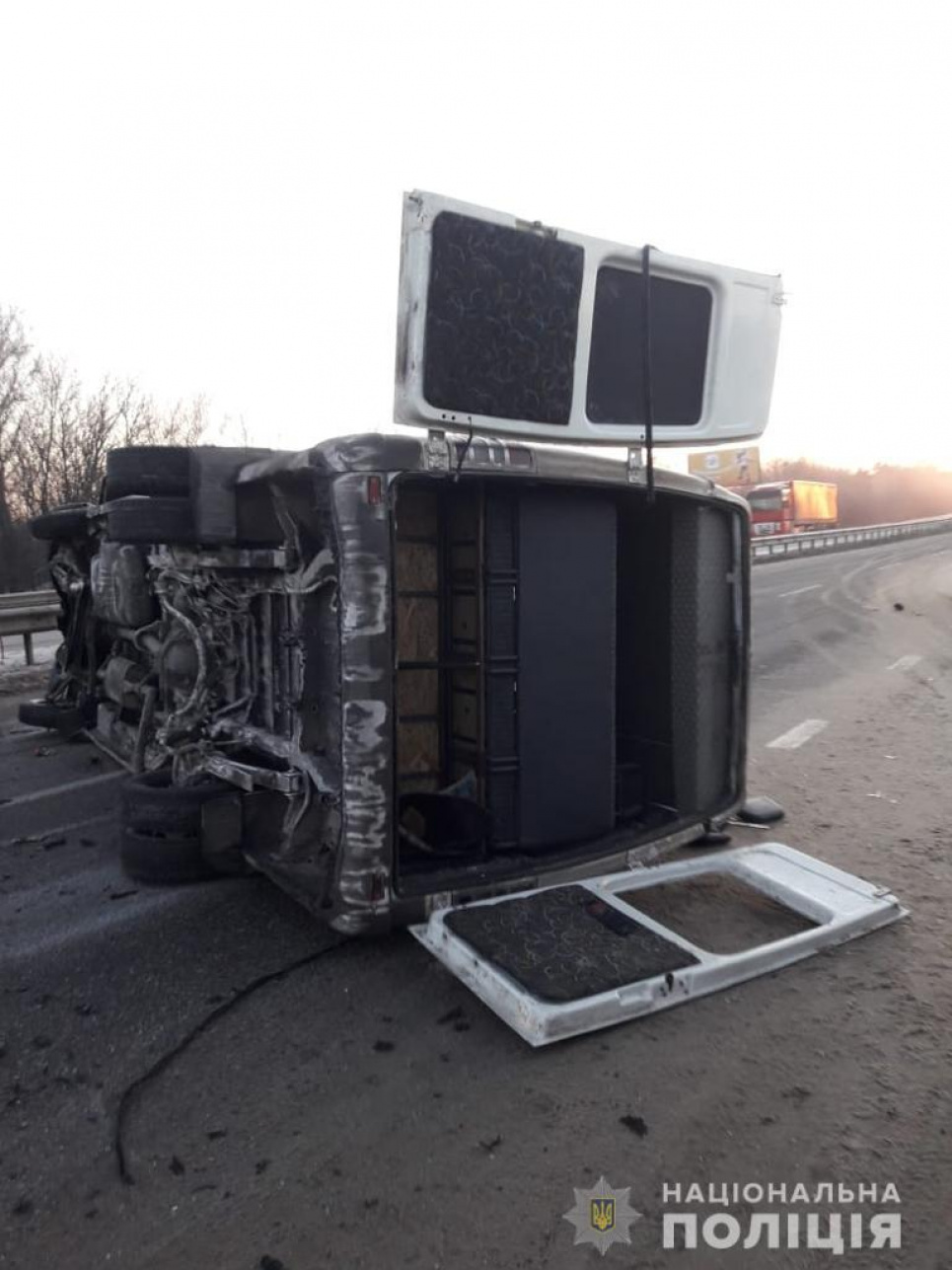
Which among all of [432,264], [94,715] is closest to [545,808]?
[432,264]

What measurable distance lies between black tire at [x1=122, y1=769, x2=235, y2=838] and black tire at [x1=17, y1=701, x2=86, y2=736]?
2.98 m

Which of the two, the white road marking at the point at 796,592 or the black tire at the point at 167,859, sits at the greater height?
the white road marking at the point at 796,592

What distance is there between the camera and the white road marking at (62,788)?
17.6ft

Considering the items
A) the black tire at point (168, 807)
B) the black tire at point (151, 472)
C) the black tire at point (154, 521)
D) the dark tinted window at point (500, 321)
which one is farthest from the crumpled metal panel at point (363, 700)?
the black tire at point (151, 472)

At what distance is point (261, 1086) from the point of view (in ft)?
8.51

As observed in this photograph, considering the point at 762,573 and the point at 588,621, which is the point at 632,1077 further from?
the point at 762,573

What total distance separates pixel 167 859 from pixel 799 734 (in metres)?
5.37

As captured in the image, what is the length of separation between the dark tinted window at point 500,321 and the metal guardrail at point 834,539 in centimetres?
2725

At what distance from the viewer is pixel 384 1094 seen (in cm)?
256

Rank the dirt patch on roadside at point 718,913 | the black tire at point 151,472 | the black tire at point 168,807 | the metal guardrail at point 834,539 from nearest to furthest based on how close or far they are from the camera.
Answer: the dirt patch on roadside at point 718,913 < the black tire at point 168,807 < the black tire at point 151,472 < the metal guardrail at point 834,539

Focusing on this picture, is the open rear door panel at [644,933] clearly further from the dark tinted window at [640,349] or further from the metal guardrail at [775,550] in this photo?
the metal guardrail at [775,550]

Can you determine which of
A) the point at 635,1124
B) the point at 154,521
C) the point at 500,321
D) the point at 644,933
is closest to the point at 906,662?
the point at 644,933

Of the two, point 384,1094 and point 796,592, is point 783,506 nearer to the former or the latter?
point 796,592

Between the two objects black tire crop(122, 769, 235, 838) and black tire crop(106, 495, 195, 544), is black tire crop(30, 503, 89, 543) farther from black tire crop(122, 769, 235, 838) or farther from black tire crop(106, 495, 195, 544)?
black tire crop(122, 769, 235, 838)
